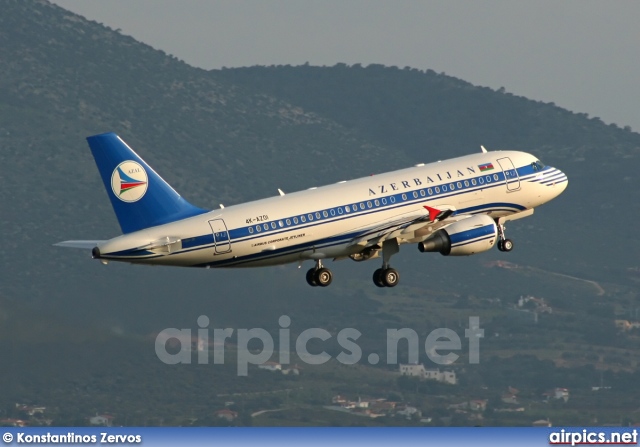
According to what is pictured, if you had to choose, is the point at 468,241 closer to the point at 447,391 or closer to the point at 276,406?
the point at 276,406

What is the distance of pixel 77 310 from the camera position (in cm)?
12781

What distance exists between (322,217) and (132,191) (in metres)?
10.3

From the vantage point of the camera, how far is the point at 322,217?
8400cm

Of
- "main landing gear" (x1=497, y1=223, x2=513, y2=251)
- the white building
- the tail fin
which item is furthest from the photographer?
the white building

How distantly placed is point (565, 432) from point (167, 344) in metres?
57.8

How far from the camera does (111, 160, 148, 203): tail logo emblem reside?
8194 cm

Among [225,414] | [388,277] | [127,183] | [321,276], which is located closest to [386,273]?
[388,277]

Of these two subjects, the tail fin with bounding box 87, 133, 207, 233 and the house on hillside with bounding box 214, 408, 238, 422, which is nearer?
the tail fin with bounding box 87, 133, 207, 233

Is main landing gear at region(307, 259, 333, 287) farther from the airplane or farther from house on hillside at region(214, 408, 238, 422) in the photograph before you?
house on hillside at region(214, 408, 238, 422)

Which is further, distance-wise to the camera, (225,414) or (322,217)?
(225,414)

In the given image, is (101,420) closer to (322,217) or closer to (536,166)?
(536,166)

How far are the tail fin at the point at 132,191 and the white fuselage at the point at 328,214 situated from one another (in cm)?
96

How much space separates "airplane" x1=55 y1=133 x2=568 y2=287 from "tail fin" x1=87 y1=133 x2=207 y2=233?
53 mm

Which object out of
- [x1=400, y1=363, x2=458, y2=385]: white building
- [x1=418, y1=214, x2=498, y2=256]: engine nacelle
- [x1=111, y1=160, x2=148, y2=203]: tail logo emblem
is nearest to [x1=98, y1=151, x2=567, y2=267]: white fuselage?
[x1=418, y1=214, x2=498, y2=256]: engine nacelle
